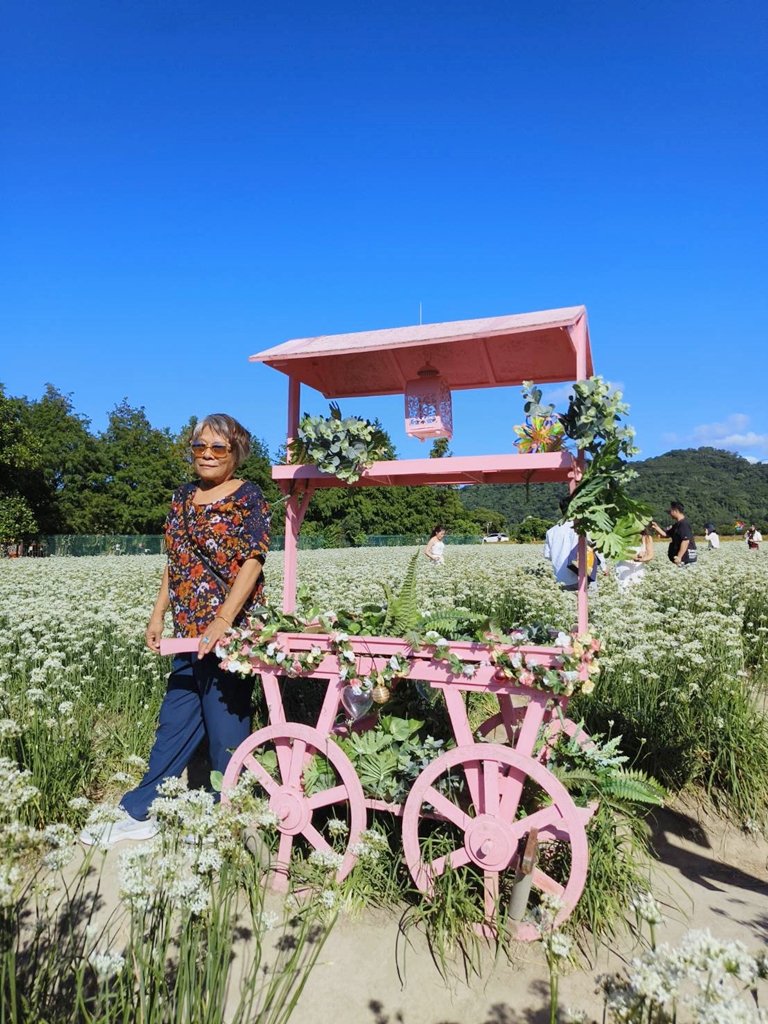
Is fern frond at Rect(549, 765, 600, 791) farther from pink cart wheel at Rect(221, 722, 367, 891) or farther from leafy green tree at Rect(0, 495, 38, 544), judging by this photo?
leafy green tree at Rect(0, 495, 38, 544)

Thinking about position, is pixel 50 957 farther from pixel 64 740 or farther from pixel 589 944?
pixel 64 740

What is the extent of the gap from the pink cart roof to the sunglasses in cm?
50

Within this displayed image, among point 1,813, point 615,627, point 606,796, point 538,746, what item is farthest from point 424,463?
point 615,627

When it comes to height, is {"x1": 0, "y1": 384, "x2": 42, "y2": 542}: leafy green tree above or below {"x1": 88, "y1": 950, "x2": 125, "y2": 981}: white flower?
above

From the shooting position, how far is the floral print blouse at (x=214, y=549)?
142 inches

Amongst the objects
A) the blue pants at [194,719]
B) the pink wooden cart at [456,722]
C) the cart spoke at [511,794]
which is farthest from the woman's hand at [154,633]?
the cart spoke at [511,794]

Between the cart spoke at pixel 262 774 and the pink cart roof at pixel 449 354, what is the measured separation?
2.05 meters

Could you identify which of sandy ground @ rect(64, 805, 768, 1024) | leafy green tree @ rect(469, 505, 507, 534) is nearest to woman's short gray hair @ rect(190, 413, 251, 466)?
sandy ground @ rect(64, 805, 768, 1024)

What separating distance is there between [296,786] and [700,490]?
103594 mm

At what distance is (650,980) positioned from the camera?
1349 mm

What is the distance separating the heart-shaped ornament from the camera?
11.1ft

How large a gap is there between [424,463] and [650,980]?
2.34m

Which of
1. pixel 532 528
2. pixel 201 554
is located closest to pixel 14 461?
pixel 532 528

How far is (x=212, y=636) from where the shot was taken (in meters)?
3.38
